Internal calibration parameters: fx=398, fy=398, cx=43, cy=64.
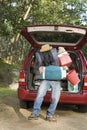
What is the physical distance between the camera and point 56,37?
1034 cm

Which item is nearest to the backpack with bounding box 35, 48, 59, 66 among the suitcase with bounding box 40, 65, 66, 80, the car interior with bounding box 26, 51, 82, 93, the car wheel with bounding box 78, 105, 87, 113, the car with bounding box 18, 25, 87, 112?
the suitcase with bounding box 40, 65, 66, 80

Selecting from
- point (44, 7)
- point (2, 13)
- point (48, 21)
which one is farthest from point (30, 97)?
point (48, 21)

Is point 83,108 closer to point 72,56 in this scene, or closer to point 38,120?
point 72,56

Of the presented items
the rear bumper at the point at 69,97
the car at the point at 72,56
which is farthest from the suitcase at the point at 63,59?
the rear bumper at the point at 69,97

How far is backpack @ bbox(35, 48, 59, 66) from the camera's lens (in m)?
8.74

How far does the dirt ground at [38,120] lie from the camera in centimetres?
819

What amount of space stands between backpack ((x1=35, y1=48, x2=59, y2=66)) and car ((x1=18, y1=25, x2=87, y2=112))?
114cm

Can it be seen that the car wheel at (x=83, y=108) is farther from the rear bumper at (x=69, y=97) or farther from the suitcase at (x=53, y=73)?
the suitcase at (x=53, y=73)

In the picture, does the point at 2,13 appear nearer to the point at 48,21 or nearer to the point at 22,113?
the point at 48,21

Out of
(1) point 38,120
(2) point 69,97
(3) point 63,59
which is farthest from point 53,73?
(2) point 69,97

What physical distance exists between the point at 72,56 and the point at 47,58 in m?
2.01

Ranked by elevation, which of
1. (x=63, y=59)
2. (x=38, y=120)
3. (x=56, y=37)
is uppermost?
(x=56, y=37)

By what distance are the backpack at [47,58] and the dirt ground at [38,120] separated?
1.27m

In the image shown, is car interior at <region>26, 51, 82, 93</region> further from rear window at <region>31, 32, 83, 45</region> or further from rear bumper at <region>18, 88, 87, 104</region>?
rear window at <region>31, 32, 83, 45</region>
